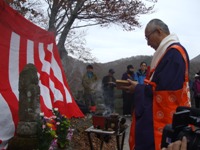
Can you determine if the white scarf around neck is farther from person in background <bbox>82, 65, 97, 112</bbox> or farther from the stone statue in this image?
person in background <bbox>82, 65, 97, 112</bbox>

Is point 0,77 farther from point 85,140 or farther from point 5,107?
point 85,140

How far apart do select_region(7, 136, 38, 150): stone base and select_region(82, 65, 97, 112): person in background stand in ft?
18.1

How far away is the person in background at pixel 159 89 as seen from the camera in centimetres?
305

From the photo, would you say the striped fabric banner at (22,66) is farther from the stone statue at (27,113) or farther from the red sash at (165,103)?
the red sash at (165,103)

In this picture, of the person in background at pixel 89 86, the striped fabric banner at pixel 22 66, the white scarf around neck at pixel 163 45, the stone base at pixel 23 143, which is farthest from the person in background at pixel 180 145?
the person in background at pixel 89 86

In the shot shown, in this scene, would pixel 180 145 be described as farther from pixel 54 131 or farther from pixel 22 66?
pixel 22 66

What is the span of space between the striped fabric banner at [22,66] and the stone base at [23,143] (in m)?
0.12

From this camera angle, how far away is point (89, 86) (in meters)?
10.3

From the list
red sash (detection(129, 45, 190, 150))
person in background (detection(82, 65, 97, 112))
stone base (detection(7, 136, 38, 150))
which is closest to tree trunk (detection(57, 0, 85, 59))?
person in background (detection(82, 65, 97, 112))

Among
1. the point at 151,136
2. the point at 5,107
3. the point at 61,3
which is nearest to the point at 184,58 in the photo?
the point at 151,136

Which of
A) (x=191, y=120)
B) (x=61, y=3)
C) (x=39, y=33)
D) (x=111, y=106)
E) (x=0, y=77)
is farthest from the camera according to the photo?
(x=111, y=106)

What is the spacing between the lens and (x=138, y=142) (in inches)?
128

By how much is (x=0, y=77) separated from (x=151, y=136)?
2.68 meters

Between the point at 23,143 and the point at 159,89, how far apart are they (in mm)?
2248
